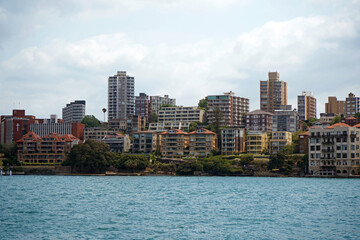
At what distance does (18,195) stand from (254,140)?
11190 cm

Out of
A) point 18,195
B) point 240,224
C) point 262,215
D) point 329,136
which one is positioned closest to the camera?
point 240,224

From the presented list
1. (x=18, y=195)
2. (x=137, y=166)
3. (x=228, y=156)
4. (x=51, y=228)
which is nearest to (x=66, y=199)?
(x=18, y=195)

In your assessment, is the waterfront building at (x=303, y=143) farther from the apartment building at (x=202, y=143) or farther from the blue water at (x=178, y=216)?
the blue water at (x=178, y=216)

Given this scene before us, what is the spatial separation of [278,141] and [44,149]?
80261 mm

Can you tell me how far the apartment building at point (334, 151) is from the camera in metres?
150

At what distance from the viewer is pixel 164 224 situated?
53.8 meters

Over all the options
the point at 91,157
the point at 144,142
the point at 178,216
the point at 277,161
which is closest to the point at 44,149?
the point at 91,157

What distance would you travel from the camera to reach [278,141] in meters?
187

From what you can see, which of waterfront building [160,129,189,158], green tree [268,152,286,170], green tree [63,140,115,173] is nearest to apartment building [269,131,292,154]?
green tree [268,152,286,170]

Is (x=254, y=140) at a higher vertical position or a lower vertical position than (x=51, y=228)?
higher

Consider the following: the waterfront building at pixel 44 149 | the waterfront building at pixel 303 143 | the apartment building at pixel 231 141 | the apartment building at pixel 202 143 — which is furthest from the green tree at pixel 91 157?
the waterfront building at pixel 303 143

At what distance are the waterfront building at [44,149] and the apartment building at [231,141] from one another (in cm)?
5277

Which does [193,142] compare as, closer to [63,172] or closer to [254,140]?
[254,140]

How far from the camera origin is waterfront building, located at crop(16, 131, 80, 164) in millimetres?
189250
